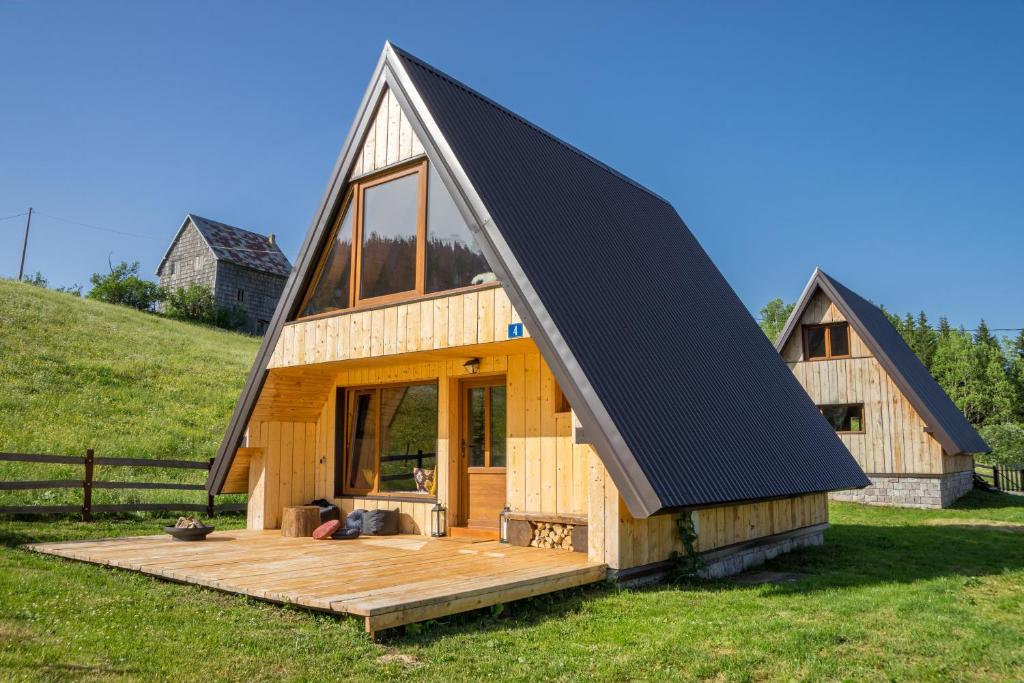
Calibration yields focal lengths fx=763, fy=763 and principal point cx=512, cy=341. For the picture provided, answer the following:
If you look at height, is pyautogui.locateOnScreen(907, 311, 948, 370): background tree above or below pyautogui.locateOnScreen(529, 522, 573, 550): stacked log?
above

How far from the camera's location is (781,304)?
6038 centimetres

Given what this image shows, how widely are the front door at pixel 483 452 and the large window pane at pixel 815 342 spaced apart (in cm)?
1297

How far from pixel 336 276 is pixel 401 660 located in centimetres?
613

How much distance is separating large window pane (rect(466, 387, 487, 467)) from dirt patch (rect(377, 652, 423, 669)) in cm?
451

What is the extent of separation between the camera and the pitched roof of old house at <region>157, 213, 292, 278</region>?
3684 cm

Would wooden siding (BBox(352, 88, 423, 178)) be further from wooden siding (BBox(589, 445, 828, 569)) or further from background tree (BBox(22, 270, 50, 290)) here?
background tree (BBox(22, 270, 50, 290))

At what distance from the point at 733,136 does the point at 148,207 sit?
3236 centimetres

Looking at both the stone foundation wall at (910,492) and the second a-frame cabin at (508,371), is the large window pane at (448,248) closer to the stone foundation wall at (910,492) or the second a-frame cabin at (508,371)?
the second a-frame cabin at (508,371)

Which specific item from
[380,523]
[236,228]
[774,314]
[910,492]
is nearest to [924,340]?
[774,314]

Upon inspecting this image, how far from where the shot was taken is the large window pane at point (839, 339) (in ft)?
62.9

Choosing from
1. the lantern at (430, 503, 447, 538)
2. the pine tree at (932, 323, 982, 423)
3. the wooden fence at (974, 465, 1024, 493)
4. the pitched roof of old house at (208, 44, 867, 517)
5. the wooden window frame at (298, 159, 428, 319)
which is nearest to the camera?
the pitched roof of old house at (208, 44, 867, 517)

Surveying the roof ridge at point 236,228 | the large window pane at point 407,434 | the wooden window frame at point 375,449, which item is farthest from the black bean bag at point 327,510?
the roof ridge at point 236,228

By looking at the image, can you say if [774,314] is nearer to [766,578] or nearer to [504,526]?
[766,578]

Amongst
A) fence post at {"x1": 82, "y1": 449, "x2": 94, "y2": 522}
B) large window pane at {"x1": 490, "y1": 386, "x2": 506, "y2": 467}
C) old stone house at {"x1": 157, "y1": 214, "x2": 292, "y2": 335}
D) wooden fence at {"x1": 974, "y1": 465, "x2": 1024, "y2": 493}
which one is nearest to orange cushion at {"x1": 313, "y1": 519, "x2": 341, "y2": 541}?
large window pane at {"x1": 490, "y1": 386, "x2": 506, "y2": 467}
